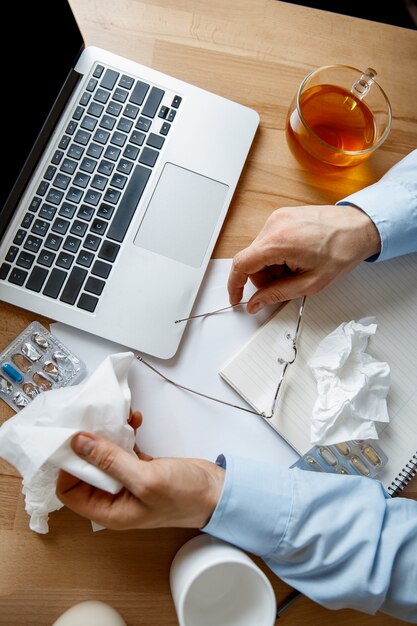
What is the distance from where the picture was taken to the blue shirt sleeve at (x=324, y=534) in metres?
0.63

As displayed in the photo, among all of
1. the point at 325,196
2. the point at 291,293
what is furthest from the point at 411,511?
the point at 325,196

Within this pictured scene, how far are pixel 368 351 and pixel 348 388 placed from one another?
0.07 m

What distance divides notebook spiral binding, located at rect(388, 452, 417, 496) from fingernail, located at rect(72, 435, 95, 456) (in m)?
0.38

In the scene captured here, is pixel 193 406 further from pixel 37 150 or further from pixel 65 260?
pixel 37 150

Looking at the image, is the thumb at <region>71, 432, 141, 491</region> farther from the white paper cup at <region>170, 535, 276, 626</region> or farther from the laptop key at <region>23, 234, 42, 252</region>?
the laptop key at <region>23, 234, 42, 252</region>

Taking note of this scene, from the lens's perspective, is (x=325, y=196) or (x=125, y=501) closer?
(x=125, y=501)

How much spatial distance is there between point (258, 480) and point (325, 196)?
0.39m

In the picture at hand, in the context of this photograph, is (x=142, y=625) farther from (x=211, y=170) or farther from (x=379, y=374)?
(x=211, y=170)

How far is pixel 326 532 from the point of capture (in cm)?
63

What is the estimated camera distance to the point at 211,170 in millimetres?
728

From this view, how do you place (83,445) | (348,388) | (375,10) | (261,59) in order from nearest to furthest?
(83,445) < (348,388) < (261,59) < (375,10)

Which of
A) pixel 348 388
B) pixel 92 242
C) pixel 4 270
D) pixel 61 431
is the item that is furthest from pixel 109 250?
pixel 348 388

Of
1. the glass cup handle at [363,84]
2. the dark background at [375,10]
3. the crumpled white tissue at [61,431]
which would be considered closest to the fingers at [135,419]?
the crumpled white tissue at [61,431]

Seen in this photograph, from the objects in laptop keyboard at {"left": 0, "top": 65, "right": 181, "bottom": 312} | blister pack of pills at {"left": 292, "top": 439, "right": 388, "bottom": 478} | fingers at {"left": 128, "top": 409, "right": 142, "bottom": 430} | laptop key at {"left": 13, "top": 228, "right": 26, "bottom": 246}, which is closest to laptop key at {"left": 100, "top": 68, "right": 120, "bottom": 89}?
laptop keyboard at {"left": 0, "top": 65, "right": 181, "bottom": 312}
